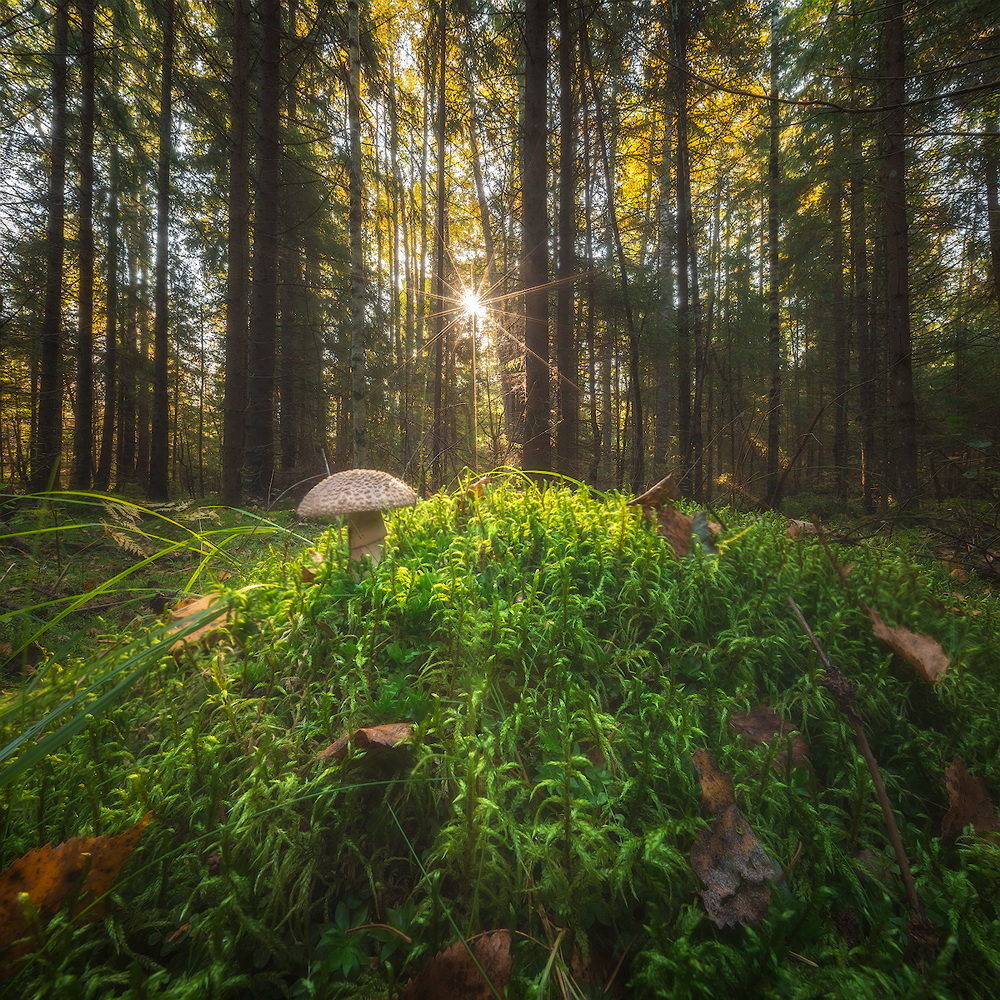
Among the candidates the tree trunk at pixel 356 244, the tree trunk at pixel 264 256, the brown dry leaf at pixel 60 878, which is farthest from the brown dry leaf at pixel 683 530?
the tree trunk at pixel 264 256

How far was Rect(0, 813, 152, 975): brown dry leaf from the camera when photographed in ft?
2.44

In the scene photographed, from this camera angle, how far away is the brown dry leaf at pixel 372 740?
97cm

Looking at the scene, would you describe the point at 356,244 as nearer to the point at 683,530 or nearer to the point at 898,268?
the point at 683,530

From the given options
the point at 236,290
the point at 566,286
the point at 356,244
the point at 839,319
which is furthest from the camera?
the point at 839,319

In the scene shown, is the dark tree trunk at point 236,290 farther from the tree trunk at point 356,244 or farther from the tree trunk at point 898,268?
the tree trunk at point 898,268

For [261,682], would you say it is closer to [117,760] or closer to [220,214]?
[117,760]

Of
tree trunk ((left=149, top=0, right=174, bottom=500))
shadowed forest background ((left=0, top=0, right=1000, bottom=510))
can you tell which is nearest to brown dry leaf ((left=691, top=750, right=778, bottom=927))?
shadowed forest background ((left=0, top=0, right=1000, bottom=510))

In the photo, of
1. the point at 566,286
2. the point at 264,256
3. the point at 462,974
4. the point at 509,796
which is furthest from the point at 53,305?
the point at 462,974

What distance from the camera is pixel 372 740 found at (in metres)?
0.97

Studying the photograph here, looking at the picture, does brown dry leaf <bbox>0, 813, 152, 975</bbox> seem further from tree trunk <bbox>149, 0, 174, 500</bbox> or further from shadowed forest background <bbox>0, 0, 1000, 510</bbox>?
tree trunk <bbox>149, 0, 174, 500</bbox>

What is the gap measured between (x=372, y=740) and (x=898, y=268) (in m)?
8.19

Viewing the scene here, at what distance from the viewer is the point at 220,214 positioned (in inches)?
472

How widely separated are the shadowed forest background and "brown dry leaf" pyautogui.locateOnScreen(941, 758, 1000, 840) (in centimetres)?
181

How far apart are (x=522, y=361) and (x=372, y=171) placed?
8677 mm
